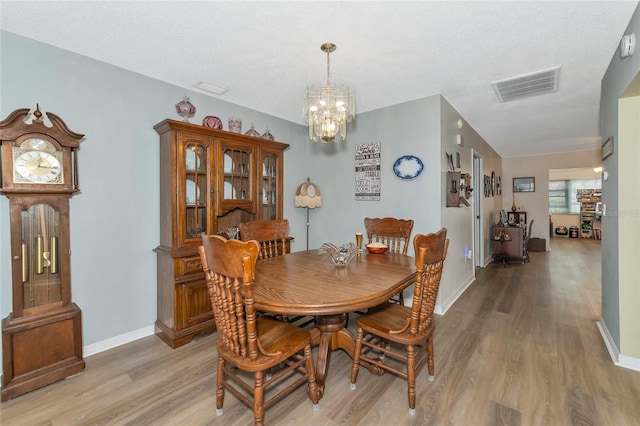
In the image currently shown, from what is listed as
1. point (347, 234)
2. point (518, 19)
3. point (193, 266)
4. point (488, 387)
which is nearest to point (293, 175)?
point (347, 234)

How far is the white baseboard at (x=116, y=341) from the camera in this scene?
7.79 ft

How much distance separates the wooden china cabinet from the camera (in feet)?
8.32

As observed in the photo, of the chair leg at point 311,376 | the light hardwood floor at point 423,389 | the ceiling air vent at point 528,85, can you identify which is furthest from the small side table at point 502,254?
the chair leg at point 311,376

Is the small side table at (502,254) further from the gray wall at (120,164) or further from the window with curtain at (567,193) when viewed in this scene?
the window with curtain at (567,193)

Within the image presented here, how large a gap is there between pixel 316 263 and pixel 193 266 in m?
1.15

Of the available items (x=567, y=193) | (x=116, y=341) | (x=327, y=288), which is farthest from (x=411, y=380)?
(x=567, y=193)

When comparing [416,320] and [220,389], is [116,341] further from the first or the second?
[416,320]

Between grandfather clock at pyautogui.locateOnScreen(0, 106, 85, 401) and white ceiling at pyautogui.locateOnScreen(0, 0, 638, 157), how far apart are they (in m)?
0.67

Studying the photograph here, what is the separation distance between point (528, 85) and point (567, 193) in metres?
9.16

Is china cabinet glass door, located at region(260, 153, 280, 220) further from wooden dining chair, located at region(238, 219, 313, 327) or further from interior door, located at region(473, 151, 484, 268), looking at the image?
interior door, located at region(473, 151, 484, 268)

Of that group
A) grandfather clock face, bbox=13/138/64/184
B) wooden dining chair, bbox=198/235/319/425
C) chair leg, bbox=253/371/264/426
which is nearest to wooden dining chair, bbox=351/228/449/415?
wooden dining chair, bbox=198/235/319/425

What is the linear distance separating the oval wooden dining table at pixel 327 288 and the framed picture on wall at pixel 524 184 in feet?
21.0

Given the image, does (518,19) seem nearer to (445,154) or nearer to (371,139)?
(445,154)

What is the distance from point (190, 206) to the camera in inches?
106
